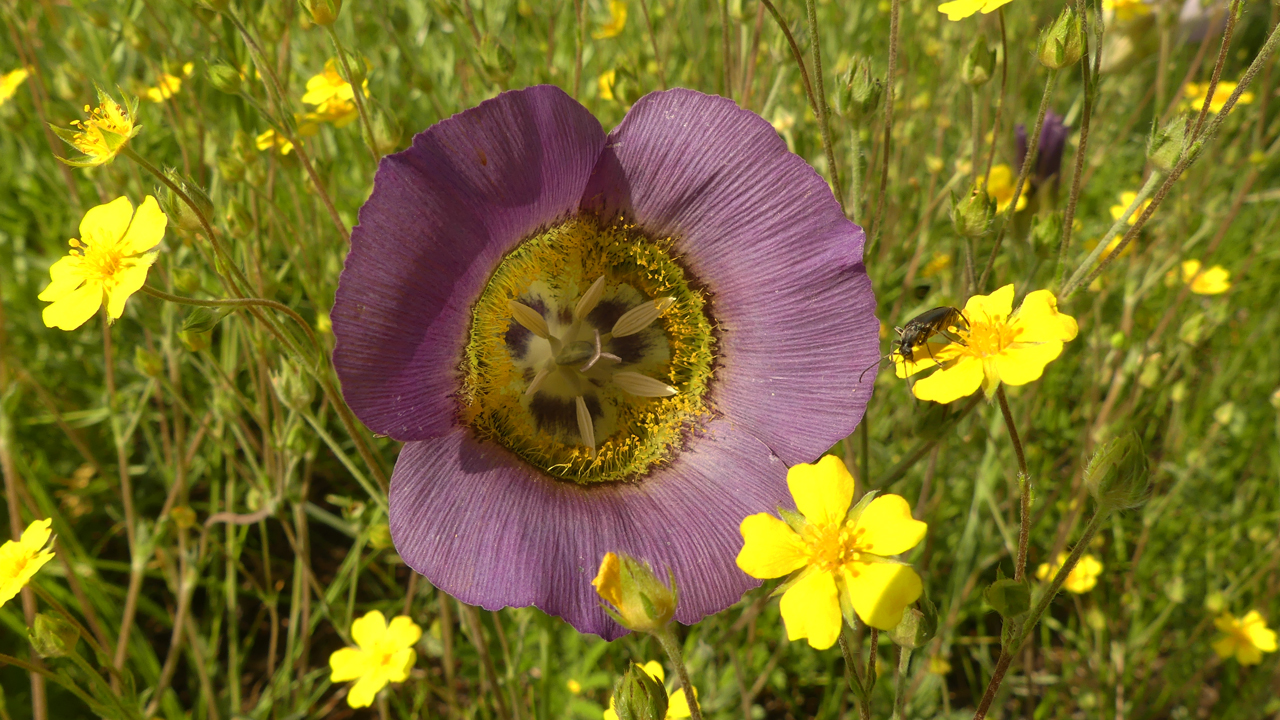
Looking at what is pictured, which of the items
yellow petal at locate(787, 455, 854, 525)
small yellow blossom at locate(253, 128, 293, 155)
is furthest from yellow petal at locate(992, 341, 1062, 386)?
small yellow blossom at locate(253, 128, 293, 155)

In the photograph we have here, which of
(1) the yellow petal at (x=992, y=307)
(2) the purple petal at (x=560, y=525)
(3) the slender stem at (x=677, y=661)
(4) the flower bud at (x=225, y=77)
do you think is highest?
(4) the flower bud at (x=225, y=77)

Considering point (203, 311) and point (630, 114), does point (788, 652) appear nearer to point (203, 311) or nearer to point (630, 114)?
point (630, 114)

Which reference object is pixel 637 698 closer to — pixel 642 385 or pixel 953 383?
pixel 953 383

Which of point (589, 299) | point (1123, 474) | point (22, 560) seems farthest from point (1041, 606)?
point (22, 560)

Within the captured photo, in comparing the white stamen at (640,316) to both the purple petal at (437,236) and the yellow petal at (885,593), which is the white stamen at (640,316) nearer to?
the purple petal at (437,236)

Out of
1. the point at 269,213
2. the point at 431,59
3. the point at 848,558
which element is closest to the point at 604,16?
the point at 431,59

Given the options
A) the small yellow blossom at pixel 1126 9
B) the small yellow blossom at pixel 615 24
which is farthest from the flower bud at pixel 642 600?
the small yellow blossom at pixel 1126 9

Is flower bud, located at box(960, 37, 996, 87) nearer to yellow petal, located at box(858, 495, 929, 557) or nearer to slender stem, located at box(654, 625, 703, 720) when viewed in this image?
yellow petal, located at box(858, 495, 929, 557)
